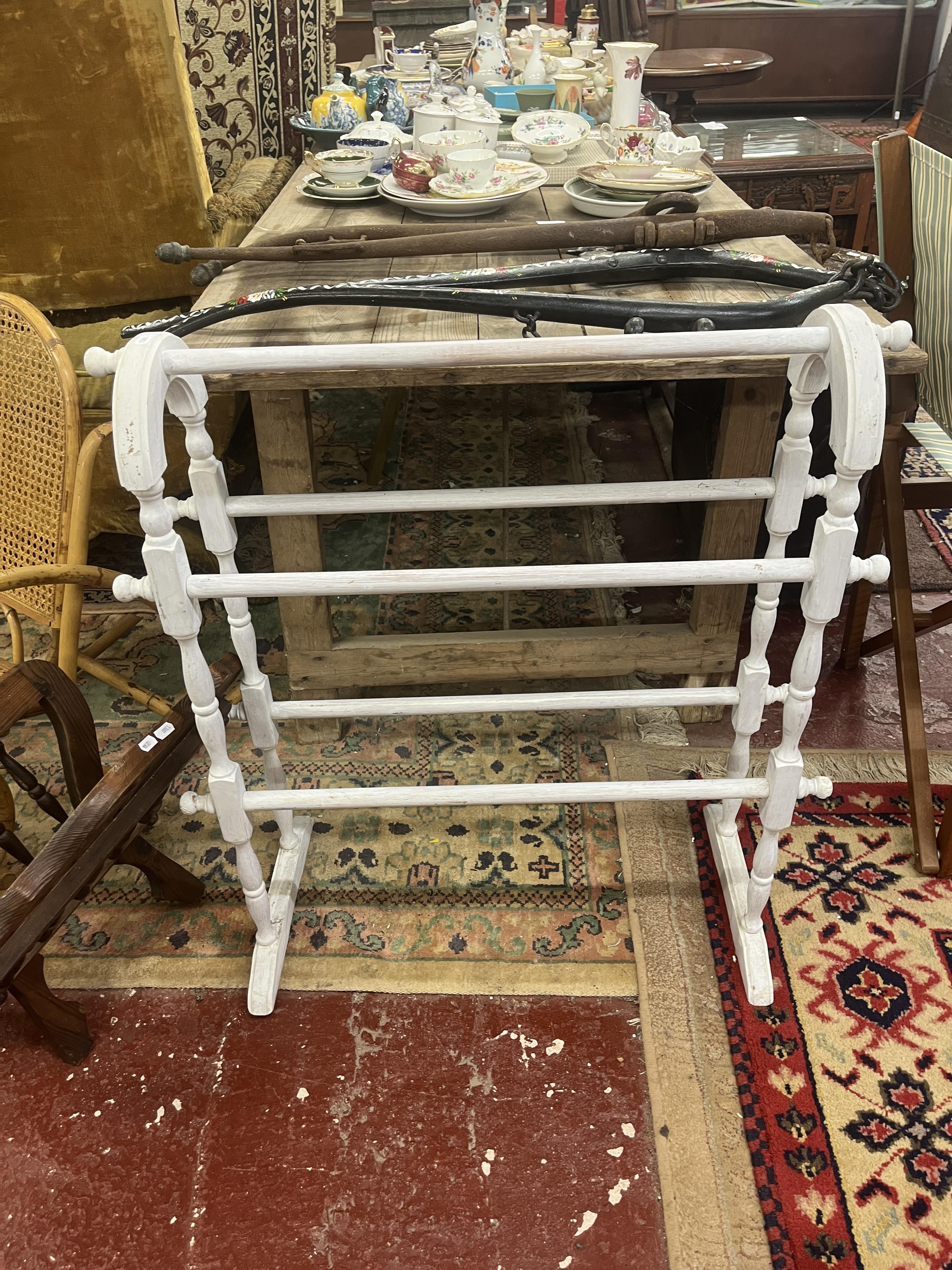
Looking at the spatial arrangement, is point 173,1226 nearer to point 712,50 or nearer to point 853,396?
point 853,396

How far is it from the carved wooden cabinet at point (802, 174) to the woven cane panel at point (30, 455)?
7.80 ft

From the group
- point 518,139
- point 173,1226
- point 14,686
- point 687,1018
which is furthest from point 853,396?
point 518,139

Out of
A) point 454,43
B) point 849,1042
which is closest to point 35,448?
point 849,1042

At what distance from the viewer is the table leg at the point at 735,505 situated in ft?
4.90

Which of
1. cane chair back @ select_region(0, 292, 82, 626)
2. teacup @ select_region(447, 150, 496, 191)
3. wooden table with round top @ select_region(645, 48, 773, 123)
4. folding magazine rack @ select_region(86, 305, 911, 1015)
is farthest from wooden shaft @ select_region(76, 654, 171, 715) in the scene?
wooden table with round top @ select_region(645, 48, 773, 123)

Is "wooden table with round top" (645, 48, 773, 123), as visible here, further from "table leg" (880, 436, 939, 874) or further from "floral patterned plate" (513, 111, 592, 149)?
"table leg" (880, 436, 939, 874)

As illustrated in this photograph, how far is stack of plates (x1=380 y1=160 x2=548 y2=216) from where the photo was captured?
1658 mm

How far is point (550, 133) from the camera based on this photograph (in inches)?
81.0

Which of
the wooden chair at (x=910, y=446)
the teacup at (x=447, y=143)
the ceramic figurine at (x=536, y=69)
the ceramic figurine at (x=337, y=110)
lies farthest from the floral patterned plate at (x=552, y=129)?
the wooden chair at (x=910, y=446)

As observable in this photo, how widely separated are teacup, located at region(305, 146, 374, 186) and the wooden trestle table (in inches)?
2.3

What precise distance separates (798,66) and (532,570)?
5.90 m

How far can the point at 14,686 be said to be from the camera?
4.04 ft

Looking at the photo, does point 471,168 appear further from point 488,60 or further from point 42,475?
point 488,60

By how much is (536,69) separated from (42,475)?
188 cm
